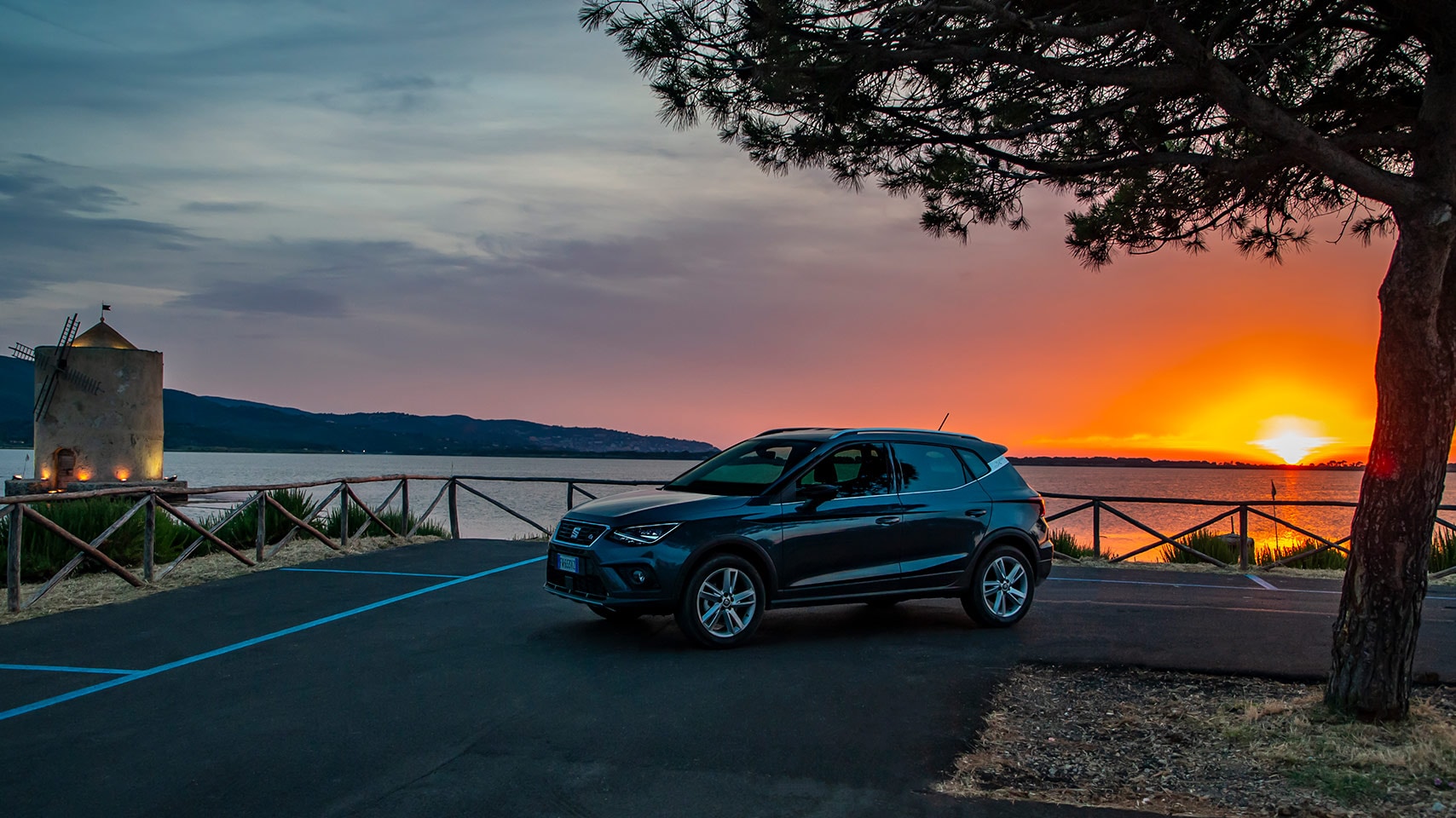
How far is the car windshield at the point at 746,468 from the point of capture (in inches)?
343

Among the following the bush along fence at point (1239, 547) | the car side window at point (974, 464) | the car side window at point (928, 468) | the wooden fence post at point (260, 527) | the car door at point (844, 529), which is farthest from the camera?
the bush along fence at point (1239, 547)

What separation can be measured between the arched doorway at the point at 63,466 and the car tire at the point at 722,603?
38505 millimetres

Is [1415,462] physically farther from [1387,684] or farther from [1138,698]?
[1138,698]

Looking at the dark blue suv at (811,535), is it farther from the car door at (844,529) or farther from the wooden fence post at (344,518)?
the wooden fence post at (344,518)

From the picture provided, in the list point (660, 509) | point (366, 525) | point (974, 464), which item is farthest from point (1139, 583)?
point (366, 525)

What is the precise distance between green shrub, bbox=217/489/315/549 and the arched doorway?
27.3 metres

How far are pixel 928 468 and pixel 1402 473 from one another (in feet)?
13.6

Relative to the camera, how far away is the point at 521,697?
652cm

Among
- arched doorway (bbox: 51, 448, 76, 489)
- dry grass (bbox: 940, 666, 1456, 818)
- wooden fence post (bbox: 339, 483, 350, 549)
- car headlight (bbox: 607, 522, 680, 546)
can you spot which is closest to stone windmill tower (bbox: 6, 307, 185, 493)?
arched doorway (bbox: 51, 448, 76, 489)

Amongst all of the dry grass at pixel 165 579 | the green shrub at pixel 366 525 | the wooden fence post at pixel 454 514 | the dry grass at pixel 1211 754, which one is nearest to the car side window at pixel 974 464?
the dry grass at pixel 1211 754

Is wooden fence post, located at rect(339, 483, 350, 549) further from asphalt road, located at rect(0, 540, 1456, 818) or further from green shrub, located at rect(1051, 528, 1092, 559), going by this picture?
green shrub, located at rect(1051, 528, 1092, 559)

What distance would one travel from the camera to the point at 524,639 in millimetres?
8445

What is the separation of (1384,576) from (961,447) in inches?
167

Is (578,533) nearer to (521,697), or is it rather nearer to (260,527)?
(521,697)
